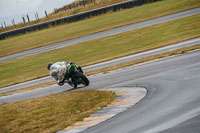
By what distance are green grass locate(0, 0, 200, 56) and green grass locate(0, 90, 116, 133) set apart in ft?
87.6

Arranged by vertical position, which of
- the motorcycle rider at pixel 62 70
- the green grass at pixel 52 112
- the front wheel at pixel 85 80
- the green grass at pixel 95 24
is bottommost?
the green grass at pixel 95 24

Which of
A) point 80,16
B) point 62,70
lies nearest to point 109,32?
point 80,16

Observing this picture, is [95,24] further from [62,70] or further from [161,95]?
[161,95]

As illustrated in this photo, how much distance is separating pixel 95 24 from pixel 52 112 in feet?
107

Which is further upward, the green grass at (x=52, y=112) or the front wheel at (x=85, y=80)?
the green grass at (x=52, y=112)

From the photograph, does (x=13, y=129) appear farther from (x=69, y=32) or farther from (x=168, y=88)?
(x=69, y=32)

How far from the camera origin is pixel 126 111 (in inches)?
428

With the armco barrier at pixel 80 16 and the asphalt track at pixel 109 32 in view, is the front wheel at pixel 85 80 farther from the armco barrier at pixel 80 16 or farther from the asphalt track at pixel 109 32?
the armco barrier at pixel 80 16

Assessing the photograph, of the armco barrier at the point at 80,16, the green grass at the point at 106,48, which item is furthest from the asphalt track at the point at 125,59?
the armco barrier at the point at 80,16

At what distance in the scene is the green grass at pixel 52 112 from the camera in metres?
11.3

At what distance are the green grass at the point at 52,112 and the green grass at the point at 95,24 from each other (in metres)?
26.7

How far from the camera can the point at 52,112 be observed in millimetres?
12641

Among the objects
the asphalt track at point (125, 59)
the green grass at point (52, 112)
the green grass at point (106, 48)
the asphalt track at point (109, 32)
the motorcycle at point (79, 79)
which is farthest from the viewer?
the asphalt track at point (109, 32)

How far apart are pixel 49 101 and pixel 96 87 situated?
267 centimetres
